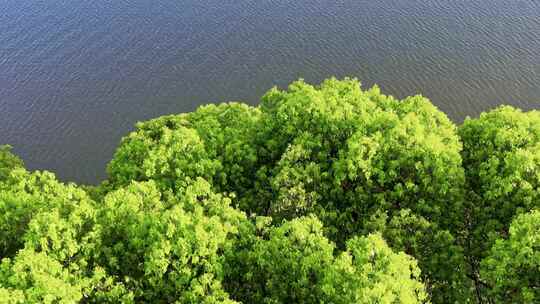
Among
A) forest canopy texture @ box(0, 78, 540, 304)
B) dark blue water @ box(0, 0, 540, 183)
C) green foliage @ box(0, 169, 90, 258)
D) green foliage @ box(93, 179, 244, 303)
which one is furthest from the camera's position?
dark blue water @ box(0, 0, 540, 183)

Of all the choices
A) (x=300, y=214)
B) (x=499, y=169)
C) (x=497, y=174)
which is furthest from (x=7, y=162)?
(x=499, y=169)

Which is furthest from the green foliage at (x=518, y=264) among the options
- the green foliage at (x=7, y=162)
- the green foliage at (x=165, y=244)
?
the green foliage at (x=7, y=162)

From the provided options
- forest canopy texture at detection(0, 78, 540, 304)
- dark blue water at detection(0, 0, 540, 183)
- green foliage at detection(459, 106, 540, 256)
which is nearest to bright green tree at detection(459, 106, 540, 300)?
green foliage at detection(459, 106, 540, 256)

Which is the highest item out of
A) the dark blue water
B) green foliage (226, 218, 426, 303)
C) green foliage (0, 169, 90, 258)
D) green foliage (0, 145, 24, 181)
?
the dark blue water

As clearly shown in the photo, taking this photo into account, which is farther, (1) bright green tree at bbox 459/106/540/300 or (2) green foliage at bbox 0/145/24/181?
Answer: (2) green foliage at bbox 0/145/24/181

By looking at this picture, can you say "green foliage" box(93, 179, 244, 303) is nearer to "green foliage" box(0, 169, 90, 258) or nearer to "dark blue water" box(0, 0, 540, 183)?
"green foliage" box(0, 169, 90, 258)

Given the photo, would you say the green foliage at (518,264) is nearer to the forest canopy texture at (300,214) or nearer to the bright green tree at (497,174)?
the forest canopy texture at (300,214)

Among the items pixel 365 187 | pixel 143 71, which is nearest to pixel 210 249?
pixel 365 187
